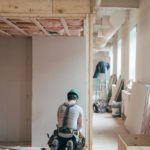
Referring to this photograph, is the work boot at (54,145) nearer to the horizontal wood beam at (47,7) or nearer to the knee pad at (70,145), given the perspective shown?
the knee pad at (70,145)

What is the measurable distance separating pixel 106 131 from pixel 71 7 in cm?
404

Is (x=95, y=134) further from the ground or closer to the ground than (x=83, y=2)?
closer to the ground

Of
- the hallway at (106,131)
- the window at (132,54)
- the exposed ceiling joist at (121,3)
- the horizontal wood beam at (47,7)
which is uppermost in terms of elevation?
the exposed ceiling joist at (121,3)

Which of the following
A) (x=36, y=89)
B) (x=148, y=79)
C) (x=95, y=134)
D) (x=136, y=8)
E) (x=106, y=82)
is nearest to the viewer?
(x=36, y=89)

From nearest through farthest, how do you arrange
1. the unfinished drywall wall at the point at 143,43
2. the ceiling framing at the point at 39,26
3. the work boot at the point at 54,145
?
1. the work boot at the point at 54,145
2. the ceiling framing at the point at 39,26
3. the unfinished drywall wall at the point at 143,43

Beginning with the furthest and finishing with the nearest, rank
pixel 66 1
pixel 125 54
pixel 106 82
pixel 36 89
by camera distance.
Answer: pixel 106 82, pixel 125 54, pixel 36 89, pixel 66 1

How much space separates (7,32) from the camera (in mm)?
6336

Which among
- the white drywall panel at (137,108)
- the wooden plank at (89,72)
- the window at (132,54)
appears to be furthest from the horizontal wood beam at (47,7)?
the window at (132,54)

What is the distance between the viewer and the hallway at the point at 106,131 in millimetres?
6109

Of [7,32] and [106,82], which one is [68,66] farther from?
[106,82]

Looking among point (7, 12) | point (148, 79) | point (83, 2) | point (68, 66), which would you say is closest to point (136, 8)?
point (148, 79)

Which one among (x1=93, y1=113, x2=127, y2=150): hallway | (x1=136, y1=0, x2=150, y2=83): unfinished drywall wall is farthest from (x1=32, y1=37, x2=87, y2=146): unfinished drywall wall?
(x1=136, y1=0, x2=150, y2=83): unfinished drywall wall

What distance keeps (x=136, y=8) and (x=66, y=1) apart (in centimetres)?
372

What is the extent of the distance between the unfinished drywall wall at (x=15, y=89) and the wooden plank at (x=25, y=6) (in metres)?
2.39
